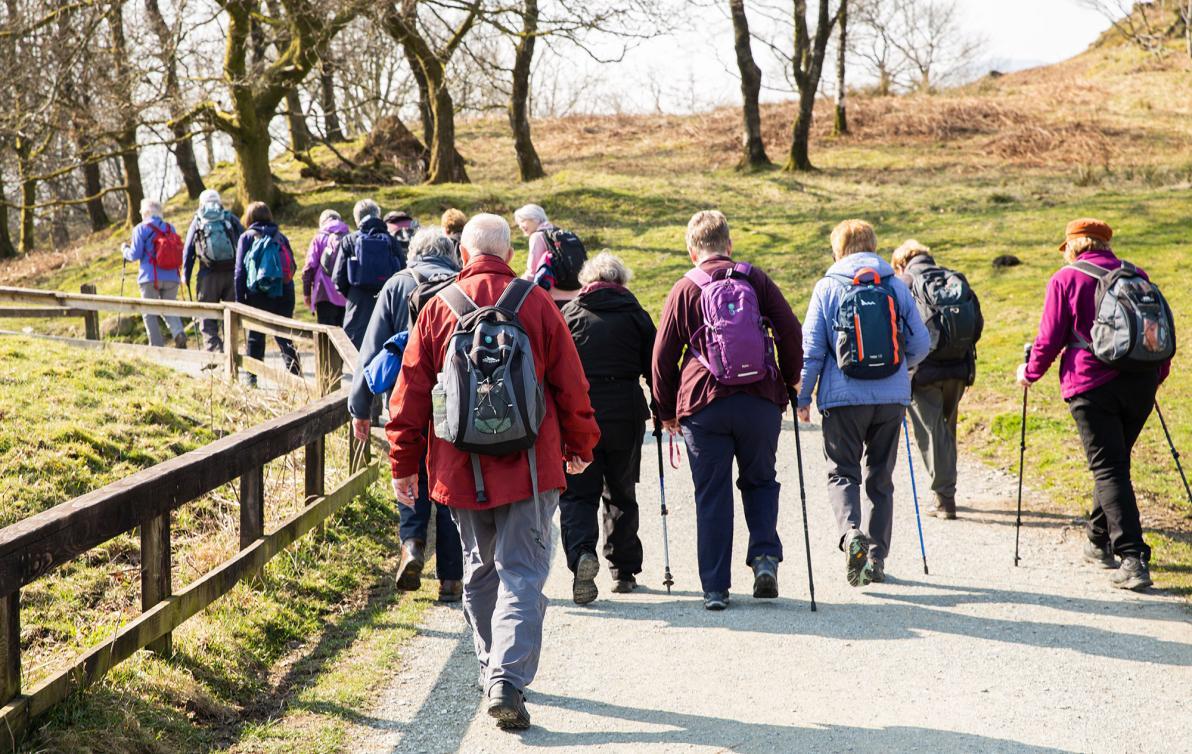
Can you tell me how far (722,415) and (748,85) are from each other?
74.2 feet

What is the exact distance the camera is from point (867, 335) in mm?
6355

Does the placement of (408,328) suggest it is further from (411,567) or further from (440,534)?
(411,567)

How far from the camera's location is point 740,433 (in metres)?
6.09

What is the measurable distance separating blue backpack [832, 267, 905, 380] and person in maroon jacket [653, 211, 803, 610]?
0.34m

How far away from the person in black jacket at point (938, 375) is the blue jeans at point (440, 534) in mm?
3514

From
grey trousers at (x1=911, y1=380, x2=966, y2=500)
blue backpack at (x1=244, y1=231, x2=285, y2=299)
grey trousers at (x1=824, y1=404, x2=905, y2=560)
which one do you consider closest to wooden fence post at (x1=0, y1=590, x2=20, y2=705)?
grey trousers at (x1=824, y1=404, x2=905, y2=560)

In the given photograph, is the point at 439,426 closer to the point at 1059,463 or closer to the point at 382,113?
the point at 1059,463

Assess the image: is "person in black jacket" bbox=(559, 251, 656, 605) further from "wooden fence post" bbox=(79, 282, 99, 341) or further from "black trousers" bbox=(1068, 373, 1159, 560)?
"wooden fence post" bbox=(79, 282, 99, 341)

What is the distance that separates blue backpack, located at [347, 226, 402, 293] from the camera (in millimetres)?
10266

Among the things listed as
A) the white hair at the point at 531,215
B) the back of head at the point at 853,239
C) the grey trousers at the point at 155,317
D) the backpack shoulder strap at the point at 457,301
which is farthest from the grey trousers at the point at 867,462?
the grey trousers at the point at 155,317

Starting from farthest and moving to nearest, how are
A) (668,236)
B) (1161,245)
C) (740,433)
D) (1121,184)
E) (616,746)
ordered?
(1121,184) < (668,236) < (1161,245) < (740,433) < (616,746)

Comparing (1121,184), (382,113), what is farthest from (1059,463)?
(382,113)

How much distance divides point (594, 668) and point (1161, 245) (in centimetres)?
1486

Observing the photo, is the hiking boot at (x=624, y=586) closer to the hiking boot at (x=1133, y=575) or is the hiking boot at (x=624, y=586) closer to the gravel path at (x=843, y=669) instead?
the gravel path at (x=843, y=669)
